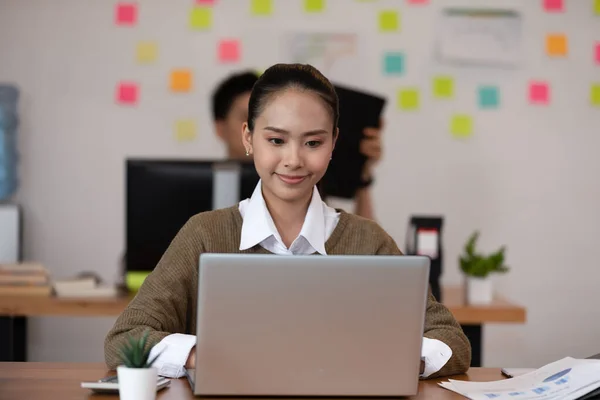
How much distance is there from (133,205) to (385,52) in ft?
5.78

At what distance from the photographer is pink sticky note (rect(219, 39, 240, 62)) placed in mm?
4312

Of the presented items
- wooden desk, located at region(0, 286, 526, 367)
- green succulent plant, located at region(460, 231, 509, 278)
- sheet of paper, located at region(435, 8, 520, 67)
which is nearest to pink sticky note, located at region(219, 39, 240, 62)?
sheet of paper, located at region(435, 8, 520, 67)

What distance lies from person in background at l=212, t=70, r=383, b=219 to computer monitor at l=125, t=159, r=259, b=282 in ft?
2.69

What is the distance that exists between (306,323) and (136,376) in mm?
249

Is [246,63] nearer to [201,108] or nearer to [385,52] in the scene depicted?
[201,108]

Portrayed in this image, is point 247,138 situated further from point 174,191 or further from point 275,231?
point 174,191

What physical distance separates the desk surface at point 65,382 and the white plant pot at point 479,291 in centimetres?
148

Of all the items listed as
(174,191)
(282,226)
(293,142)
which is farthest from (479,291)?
(293,142)

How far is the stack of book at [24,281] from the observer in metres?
3.24

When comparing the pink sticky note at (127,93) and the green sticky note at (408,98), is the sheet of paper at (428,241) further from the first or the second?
the pink sticky note at (127,93)

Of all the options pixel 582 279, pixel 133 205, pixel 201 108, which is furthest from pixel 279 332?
pixel 582 279

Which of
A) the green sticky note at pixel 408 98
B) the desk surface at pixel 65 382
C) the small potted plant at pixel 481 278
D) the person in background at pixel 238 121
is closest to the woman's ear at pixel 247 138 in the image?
the desk surface at pixel 65 382

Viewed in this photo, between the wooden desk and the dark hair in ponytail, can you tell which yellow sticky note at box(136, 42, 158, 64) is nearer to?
the wooden desk

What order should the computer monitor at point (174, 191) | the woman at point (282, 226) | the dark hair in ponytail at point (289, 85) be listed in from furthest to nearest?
the computer monitor at point (174, 191) < the dark hair in ponytail at point (289, 85) < the woman at point (282, 226)
